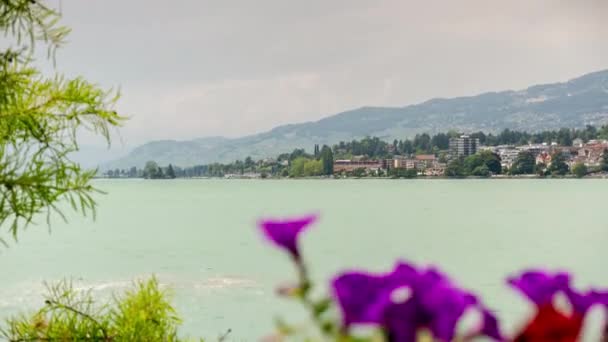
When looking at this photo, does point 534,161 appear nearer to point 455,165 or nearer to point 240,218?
point 455,165

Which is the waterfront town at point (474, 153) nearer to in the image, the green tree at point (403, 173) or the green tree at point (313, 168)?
the green tree at point (403, 173)

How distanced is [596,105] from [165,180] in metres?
123

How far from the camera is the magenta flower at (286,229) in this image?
539 millimetres

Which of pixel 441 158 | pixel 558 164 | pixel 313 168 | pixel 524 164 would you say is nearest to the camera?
pixel 558 164

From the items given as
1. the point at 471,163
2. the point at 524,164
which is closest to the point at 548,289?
the point at 524,164

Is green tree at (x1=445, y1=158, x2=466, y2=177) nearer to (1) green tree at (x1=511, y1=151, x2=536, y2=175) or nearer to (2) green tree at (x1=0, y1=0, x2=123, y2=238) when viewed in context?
(1) green tree at (x1=511, y1=151, x2=536, y2=175)

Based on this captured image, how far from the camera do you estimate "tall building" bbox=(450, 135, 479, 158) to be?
99.2 meters

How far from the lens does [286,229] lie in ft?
1.77

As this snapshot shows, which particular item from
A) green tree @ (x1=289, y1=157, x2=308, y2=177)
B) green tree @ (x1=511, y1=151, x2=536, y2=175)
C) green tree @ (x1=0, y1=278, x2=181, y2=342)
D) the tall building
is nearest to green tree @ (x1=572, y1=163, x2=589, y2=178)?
green tree @ (x1=511, y1=151, x2=536, y2=175)

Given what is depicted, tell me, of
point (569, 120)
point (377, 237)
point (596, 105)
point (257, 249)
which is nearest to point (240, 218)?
point (377, 237)

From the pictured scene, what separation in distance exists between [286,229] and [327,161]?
10197 cm

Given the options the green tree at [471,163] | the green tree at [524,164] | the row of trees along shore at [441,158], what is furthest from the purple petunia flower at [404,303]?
the green tree at [471,163]

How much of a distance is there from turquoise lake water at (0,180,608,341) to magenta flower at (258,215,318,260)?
6345mm

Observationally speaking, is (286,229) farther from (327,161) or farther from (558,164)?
(327,161)
